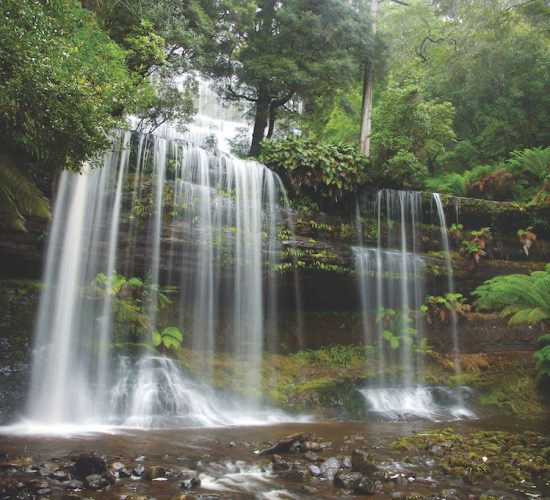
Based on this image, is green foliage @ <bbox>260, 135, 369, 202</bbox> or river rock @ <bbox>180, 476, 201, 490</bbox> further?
green foliage @ <bbox>260, 135, 369, 202</bbox>

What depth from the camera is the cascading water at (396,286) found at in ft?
37.9

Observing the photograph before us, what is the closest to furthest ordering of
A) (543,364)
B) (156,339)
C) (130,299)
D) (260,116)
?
(156,339), (130,299), (543,364), (260,116)

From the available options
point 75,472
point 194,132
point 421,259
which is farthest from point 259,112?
point 75,472

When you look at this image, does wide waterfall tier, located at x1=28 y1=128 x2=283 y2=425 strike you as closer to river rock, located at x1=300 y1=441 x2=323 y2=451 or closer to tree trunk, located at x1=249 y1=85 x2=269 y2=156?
river rock, located at x1=300 y1=441 x2=323 y2=451

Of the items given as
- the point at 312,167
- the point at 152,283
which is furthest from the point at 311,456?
the point at 312,167

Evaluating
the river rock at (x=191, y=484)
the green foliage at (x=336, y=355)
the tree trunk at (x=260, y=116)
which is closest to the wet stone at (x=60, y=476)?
the river rock at (x=191, y=484)

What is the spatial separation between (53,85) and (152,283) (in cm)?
538

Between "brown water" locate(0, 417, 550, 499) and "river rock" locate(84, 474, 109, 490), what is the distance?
0.33 feet

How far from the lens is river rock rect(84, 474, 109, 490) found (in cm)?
382

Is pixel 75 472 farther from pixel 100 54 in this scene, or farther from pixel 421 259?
pixel 421 259


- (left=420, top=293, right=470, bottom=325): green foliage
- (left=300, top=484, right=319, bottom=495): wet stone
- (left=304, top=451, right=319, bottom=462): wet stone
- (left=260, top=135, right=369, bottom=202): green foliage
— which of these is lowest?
(left=300, top=484, right=319, bottom=495): wet stone

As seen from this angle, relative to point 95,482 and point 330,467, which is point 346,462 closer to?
point 330,467

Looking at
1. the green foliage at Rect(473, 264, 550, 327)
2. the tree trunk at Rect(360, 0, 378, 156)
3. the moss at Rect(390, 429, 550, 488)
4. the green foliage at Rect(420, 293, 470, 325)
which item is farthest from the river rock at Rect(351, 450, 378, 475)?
the tree trunk at Rect(360, 0, 378, 156)

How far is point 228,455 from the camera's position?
5234 mm
